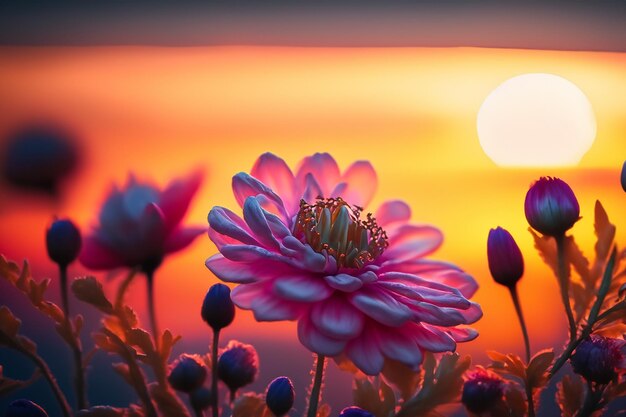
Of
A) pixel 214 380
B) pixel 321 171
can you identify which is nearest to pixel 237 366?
pixel 214 380

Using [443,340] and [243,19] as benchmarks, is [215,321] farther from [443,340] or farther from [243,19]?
[243,19]

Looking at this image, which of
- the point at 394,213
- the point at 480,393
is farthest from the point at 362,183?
the point at 480,393

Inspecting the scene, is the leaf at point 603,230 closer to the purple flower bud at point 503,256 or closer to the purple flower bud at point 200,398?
the purple flower bud at point 503,256

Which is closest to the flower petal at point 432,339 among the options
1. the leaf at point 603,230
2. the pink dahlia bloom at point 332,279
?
the pink dahlia bloom at point 332,279

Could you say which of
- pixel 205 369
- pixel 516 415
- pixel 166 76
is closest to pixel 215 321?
pixel 205 369

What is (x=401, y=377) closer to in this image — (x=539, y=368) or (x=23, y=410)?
(x=539, y=368)

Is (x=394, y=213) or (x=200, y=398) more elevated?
(x=394, y=213)

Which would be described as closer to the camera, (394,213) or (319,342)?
(319,342)
